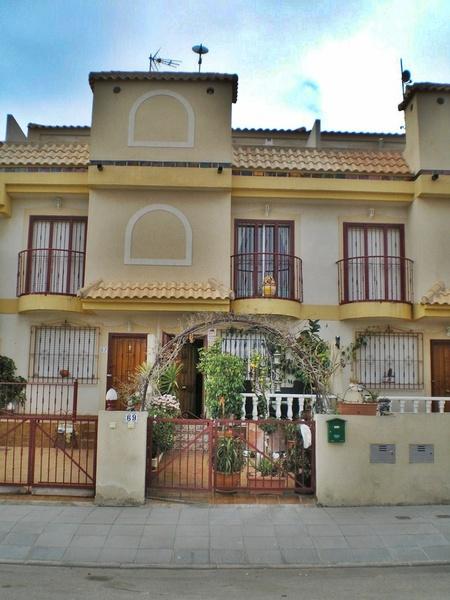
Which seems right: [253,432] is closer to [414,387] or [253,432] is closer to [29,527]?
[29,527]

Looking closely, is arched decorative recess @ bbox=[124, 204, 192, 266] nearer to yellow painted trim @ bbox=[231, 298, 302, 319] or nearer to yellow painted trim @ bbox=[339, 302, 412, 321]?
yellow painted trim @ bbox=[231, 298, 302, 319]

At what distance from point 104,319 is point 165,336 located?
5.41 ft

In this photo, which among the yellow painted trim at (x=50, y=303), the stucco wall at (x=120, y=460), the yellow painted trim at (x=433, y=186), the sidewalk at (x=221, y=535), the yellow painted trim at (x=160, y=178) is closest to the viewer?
the sidewalk at (x=221, y=535)

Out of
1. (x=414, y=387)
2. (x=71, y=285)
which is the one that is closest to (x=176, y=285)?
(x=71, y=285)

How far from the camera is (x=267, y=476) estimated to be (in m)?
8.71

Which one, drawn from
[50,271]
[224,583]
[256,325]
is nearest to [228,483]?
[256,325]

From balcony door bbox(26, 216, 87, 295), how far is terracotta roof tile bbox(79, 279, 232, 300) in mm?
1171

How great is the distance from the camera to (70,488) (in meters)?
8.37

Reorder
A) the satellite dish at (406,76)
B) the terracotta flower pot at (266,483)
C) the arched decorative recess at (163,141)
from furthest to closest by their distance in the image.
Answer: the satellite dish at (406,76) → the arched decorative recess at (163,141) → the terracotta flower pot at (266,483)

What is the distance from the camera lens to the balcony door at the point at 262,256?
44.8 feet

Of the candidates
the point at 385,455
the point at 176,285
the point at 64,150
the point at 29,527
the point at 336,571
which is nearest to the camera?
the point at 336,571

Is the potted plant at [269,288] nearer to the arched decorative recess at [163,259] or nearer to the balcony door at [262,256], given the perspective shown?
the balcony door at [262,256]

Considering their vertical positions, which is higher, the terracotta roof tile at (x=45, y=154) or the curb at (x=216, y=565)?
the terracotta roof tile at (x=45, y=154)

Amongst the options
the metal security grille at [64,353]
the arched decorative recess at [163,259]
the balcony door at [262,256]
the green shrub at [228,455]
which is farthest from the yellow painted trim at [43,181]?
the green shrub at [228,455]
